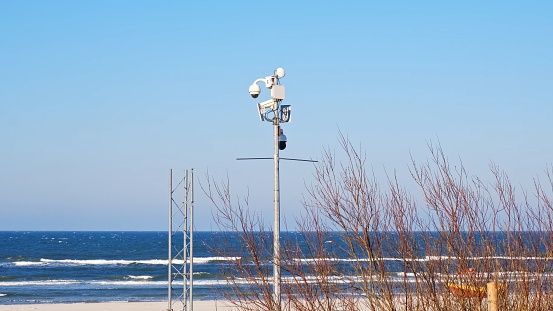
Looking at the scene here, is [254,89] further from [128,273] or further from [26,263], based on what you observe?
[26,263]

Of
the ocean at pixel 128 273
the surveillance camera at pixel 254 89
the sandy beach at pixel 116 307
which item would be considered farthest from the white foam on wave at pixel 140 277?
the surveillance camera at pixel 254 89

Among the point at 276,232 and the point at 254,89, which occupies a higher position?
the point at 254,89

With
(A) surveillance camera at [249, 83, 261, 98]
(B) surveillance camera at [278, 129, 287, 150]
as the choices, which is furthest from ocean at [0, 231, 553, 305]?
(A) surveillance camera at [249, 83, 261, 98]

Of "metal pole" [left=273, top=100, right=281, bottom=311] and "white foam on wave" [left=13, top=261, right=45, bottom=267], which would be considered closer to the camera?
"metal pole" [left=273, top=100, right=281, bottom=311]

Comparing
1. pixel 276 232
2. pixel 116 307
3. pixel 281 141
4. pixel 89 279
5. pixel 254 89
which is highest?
→ pixel 254 89

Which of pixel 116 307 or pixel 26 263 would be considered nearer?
pixel 116 307

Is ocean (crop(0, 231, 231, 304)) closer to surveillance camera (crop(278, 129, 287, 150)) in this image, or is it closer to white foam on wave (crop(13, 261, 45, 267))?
white foam on wave (crop(13, 261, 45, 267))

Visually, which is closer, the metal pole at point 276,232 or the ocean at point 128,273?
the ocean at point 128,273

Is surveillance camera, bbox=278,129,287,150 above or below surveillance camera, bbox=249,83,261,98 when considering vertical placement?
below

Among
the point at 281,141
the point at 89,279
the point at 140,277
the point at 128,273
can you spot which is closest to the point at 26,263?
the point at 128,273

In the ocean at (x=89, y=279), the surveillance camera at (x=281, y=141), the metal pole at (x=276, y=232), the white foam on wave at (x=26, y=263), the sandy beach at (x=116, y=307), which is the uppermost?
the surveillance camera at (x=281, y=141)

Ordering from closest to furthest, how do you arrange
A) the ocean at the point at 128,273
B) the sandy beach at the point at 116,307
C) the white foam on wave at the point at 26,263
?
1. the ocean at the point at 128,273
2. the sandy beach at the point at 116,307
3. the white foam on wave at the point at 26,263

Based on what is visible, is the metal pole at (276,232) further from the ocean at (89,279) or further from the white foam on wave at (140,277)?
the white foam on wave at (140,277)

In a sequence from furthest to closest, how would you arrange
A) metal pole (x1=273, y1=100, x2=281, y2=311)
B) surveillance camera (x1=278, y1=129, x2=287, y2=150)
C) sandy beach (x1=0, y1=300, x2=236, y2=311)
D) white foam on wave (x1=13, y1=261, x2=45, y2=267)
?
white foam on wave (x1=13, y1=261, x2=45, y2=267), sandy beach (x1=0, y1=300, x2=236, y2=311), surveillance camera (x1=278, y1=129, x2=287, y2=150), metal pole (x1=273, y1=100, x2=281, y2=311)
